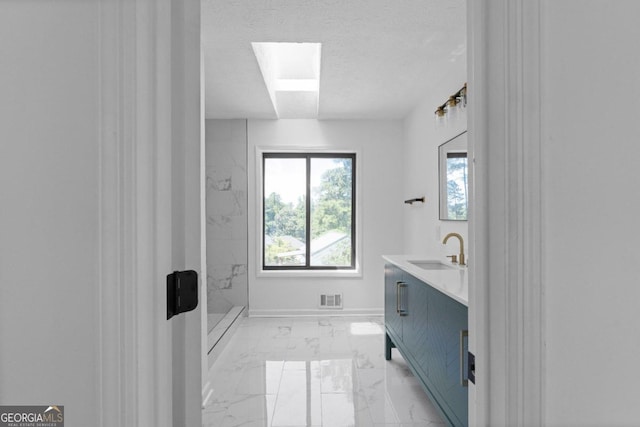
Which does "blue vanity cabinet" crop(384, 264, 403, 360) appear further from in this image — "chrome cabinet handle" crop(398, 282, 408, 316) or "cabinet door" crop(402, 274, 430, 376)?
"cabinet door" crop(402, 274, 430, 376)

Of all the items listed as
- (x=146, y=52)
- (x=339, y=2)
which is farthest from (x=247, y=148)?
(x=146, y=52)

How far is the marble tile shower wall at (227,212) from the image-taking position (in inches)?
172

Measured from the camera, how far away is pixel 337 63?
9.16 feet

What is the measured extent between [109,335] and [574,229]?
30.2 inches

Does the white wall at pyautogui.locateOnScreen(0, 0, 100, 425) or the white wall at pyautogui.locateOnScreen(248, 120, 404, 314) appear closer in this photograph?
the white wall at pyautogui.locateOnScreen(0, 0, 100, 425)

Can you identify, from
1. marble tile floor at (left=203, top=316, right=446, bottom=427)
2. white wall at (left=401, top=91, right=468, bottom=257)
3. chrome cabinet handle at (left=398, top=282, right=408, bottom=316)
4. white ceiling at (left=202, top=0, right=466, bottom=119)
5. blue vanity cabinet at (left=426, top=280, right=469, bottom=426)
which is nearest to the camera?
blue vanity cabinet at (left=426, top=280, right=469, bottom=426)

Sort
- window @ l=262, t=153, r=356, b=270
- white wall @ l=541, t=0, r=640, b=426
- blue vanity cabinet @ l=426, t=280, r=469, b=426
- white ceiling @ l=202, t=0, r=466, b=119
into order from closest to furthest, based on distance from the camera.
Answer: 1. white wall @ l=541, t=0, r=640, b=426
2. blue vanity cabinet @ l=426, t=280, r=469, b=426
3. white ceiling @ l=202, t=0, r=466, b=119
4. window @ l=262, t=153, r=356, b=270

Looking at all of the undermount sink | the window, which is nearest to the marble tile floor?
the undermount sink

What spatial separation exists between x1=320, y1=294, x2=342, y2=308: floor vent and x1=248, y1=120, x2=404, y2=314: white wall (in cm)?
6

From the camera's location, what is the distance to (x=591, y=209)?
57 cm

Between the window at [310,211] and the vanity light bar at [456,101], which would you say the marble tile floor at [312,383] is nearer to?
the window at [310,211]

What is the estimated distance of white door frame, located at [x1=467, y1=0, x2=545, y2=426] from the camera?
594 millimetres

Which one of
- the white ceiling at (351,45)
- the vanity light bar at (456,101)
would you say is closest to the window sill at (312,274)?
the white ceiling at (351,45)

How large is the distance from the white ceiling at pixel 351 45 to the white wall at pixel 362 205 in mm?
614
